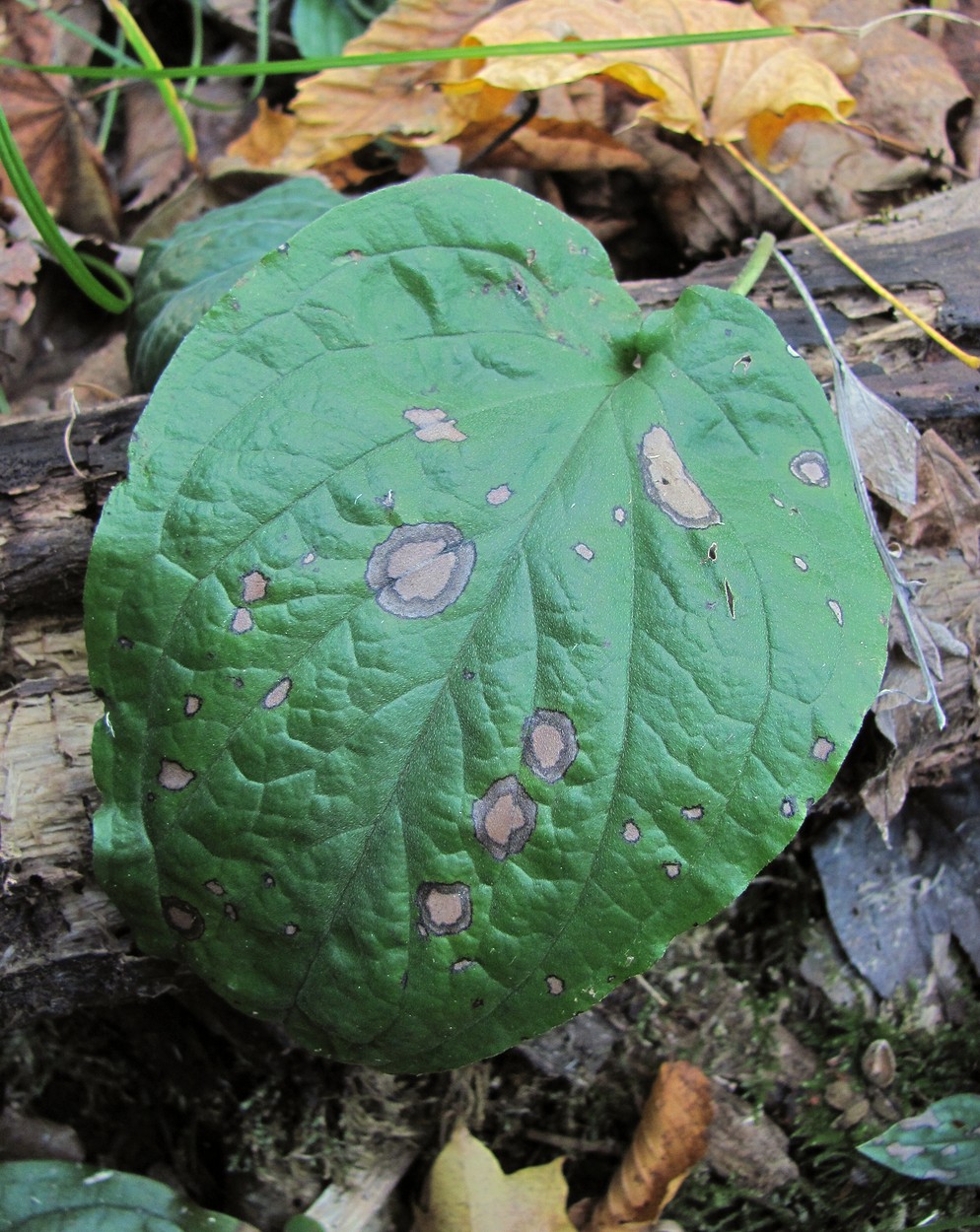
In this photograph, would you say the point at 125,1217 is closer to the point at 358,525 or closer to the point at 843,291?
the point at 358,525

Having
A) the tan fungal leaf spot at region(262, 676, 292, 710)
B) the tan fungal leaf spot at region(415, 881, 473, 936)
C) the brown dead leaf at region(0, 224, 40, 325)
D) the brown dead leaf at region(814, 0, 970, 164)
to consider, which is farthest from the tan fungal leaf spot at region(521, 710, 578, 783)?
the brown dead leaf at region(814, 0, 970, 164)

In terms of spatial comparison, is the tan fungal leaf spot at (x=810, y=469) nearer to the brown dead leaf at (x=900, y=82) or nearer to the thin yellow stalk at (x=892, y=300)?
the thin yellow stalk at (x=892, y=300)

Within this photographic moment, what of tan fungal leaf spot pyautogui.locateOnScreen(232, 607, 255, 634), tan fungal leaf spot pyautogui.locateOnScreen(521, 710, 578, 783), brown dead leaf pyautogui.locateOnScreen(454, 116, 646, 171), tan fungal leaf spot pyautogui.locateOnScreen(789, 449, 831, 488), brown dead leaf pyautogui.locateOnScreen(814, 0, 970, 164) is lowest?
tan fungal leaf spot pyautogui.locateOnScreen(521, 710, 578, 783)

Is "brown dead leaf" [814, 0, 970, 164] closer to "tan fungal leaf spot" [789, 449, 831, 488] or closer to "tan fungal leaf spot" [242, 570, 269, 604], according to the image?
"tan fungal leaf spot" [789, 449, 831, 488]

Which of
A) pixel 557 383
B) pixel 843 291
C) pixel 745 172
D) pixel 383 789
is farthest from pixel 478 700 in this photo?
pixel 745 172

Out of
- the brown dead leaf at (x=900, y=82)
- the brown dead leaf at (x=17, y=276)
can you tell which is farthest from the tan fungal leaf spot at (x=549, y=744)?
the brown dead leaf at (x=900, y=82)

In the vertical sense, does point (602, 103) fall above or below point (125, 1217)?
above

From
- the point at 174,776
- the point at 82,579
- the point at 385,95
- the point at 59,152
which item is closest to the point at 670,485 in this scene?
the point at 174,776

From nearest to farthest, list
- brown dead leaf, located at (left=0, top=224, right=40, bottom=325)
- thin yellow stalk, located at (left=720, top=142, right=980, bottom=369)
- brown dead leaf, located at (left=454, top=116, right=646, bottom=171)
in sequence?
thin yellow stalk, located at (left=720, top=142, right=980, bottom=369) < brown dead leaf, located at (left=0, top=224, right=40, bottom=325) < brown dead leaf, located at (left=454, top=116, right=646, bottom=171)

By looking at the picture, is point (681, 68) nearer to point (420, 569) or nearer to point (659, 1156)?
point (420, 569)
